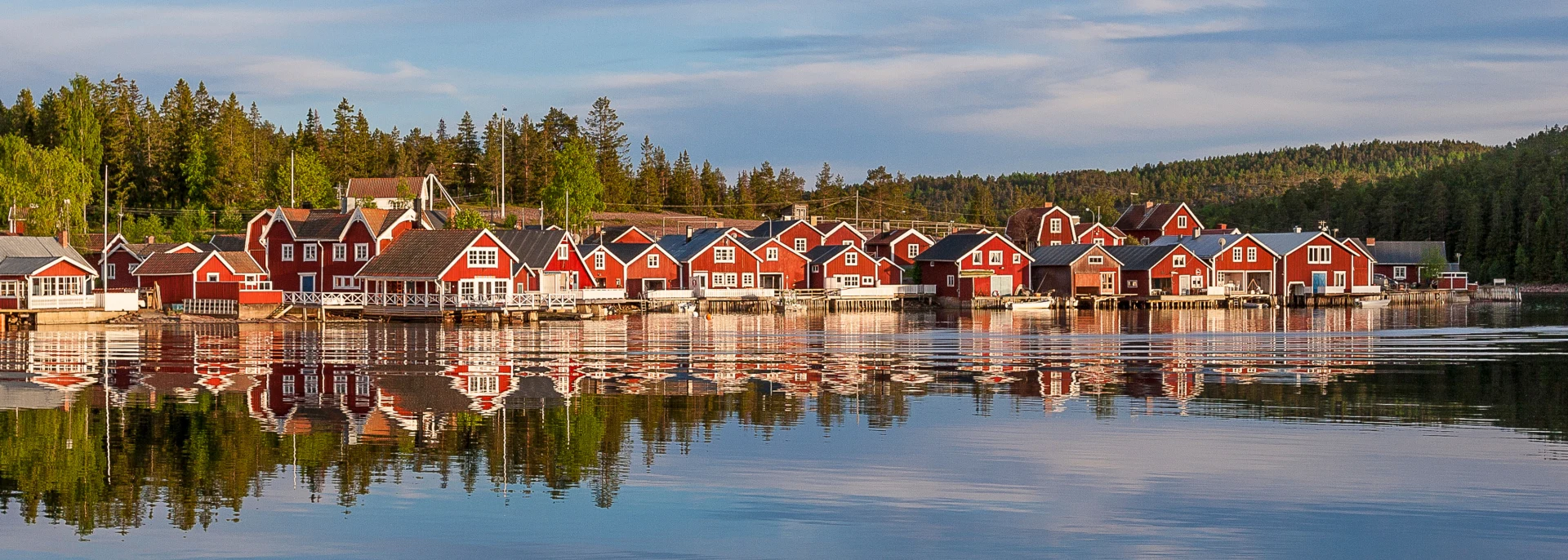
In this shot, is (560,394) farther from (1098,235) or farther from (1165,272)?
(1098,235)

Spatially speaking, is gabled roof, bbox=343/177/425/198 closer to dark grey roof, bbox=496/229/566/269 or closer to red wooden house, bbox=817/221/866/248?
red wooden house, bbox=817/221/866/248

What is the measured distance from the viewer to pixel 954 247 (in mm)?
83250

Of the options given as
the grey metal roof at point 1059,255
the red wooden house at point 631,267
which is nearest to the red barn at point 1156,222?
the grey metal roof at point 1059,255

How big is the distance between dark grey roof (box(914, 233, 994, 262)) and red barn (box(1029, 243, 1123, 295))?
505cm

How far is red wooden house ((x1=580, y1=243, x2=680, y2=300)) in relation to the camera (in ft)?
237

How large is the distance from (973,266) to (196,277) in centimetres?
4091

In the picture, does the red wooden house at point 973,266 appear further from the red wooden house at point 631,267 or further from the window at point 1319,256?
the window at point 1319,256

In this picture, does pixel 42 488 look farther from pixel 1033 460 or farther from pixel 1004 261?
pixel 1004 261

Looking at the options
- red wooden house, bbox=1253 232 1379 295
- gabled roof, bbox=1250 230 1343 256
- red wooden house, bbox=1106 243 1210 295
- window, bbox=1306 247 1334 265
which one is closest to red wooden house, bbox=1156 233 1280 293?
red wooden house, bbox=1253 232 1379 295

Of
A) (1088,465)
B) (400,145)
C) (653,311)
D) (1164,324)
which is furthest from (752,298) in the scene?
(400,145)

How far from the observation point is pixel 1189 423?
22.4m

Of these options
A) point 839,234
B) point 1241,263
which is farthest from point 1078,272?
point 839,234

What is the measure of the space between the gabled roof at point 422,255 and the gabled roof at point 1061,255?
34.8 meters

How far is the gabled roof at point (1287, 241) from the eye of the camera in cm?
8838
